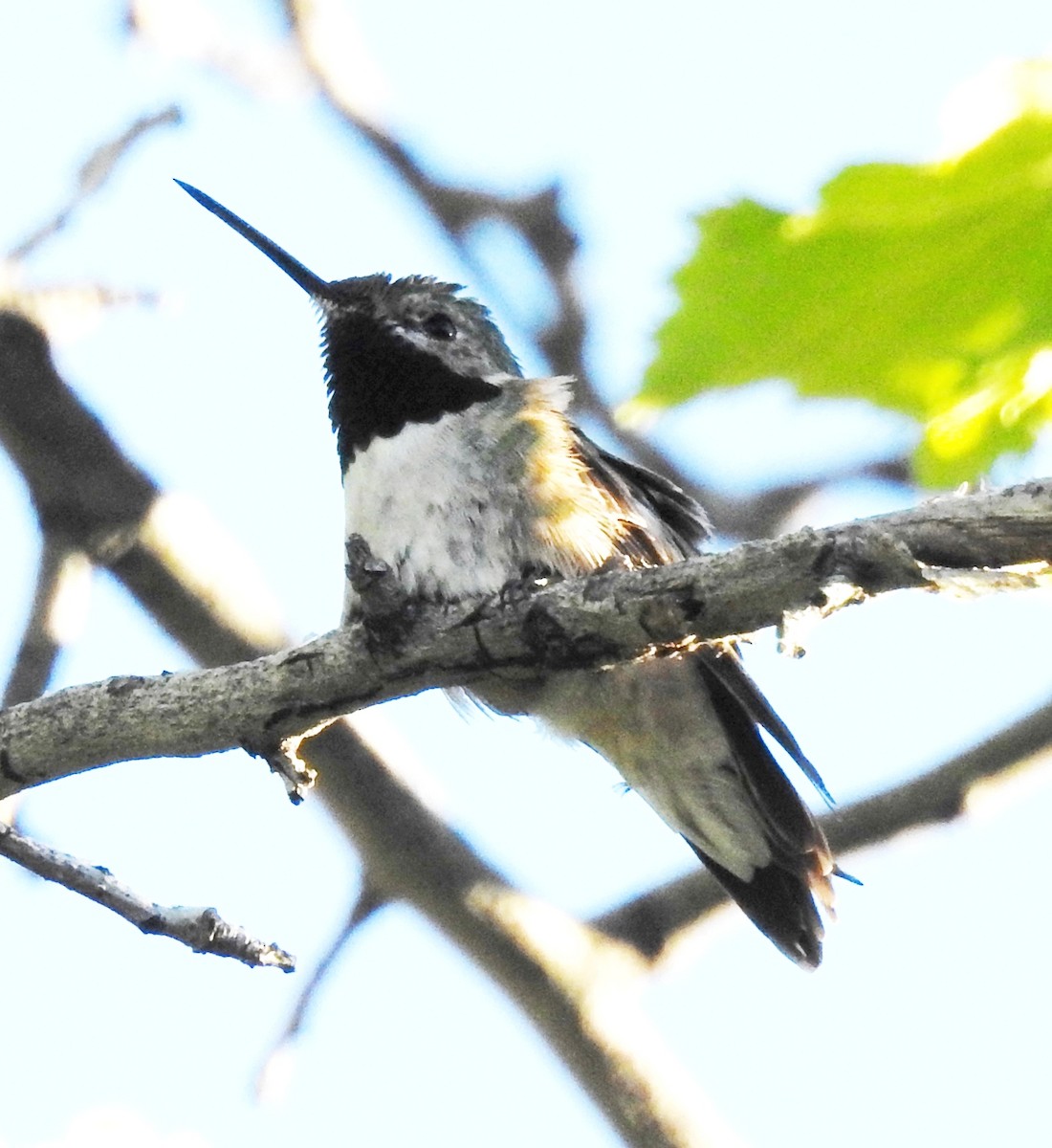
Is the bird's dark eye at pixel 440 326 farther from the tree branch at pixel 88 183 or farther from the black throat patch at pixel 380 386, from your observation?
the tree branch at pixel 88 183

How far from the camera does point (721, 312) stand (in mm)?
2719

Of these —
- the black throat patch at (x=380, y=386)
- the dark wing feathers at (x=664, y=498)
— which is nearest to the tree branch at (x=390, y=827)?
the black throat patch at (x=380, y=386)

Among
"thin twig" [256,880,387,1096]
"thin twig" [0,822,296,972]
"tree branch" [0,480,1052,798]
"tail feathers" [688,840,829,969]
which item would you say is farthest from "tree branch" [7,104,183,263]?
"tail feathers" [688,840,829,969]

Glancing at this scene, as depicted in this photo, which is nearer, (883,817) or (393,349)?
(883,817)

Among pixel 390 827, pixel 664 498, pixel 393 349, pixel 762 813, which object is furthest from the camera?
pixel 393 349

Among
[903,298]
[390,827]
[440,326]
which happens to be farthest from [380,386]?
[903,298]

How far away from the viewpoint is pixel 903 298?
2.55m

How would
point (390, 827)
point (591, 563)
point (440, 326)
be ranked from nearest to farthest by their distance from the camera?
point (591, 563), point (390, 827), point (440, 326)

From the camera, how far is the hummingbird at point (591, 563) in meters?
5.05

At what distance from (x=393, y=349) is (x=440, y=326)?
280mm

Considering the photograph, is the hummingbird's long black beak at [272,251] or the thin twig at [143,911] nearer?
the thin twig at [143,911]

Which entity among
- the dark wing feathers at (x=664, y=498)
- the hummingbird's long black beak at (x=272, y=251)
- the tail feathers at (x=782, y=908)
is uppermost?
the hummingbird's long black beak at (x=272, y=251)

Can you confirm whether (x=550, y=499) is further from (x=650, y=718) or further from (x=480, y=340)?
(x=480, y=340)

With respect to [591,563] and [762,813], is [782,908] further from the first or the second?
[591,563]
